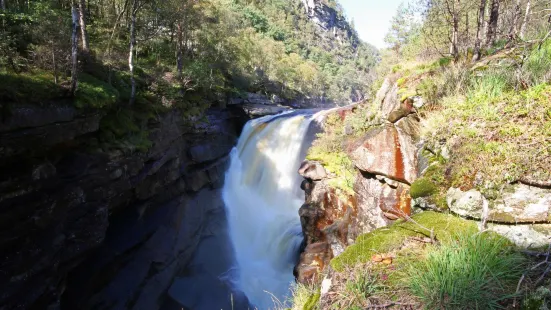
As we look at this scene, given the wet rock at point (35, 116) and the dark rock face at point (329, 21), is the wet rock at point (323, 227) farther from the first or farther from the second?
the dark rock face at point (329, 21)

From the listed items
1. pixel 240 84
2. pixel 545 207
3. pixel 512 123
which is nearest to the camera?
pixel 545 207

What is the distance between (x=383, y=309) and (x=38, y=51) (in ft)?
30.8

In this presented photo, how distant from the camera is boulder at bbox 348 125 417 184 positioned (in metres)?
7.08

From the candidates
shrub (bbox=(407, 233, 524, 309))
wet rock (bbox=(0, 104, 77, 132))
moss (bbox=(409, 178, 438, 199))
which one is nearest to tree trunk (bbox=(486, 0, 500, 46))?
moss (bbox=(409, 178, 438, 199))

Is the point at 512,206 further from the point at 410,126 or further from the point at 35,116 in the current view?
the point at 35,116

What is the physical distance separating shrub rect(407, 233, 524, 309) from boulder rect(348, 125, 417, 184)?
4290 millimetres

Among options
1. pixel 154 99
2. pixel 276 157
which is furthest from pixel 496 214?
pixel 276 157

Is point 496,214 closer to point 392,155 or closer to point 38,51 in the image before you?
point 392,155

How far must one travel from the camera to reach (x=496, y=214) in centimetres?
349

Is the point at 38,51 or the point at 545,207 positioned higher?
the point at 38,51

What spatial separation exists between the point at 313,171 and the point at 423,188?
628cm

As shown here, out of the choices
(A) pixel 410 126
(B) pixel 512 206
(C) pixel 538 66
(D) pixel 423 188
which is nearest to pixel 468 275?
(B) pixel 512 206

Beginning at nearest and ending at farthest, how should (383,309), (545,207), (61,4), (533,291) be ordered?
(533,291) < (383,309) < (545,207) < (61,4)

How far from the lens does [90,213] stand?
8328 millimetres
